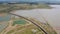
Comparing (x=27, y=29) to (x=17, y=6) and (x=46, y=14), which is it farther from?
(x=17, y=6)

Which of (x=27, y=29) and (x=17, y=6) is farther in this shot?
(x=17, y=6)

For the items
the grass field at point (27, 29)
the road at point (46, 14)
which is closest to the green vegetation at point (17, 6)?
the road at point (46, 14)

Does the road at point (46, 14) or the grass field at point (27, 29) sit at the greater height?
the road at point (46, 14)

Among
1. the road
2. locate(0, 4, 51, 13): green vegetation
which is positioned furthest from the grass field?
locate(0, 4, 51, 13): green vegetation

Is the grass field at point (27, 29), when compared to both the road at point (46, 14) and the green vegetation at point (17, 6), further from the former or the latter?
the green vegetation at point (17, 6)

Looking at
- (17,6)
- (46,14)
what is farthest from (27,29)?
(17,6)

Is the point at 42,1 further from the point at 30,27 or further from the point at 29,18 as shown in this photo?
the point at 30,27

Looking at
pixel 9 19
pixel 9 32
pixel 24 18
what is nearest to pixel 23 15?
Answer: pixel 24 18

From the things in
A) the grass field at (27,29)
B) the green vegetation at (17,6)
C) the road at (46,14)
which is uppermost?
the green vegetation at (17,6)

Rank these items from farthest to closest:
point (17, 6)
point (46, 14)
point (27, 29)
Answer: point (17, 6)
point (46, 14)
point (27, 29)

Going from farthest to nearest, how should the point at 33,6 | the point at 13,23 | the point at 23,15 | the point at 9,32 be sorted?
the point at 33,6, the point at 23,15, the point at 13,23, the point at 9,32

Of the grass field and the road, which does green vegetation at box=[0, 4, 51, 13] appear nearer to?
the road
